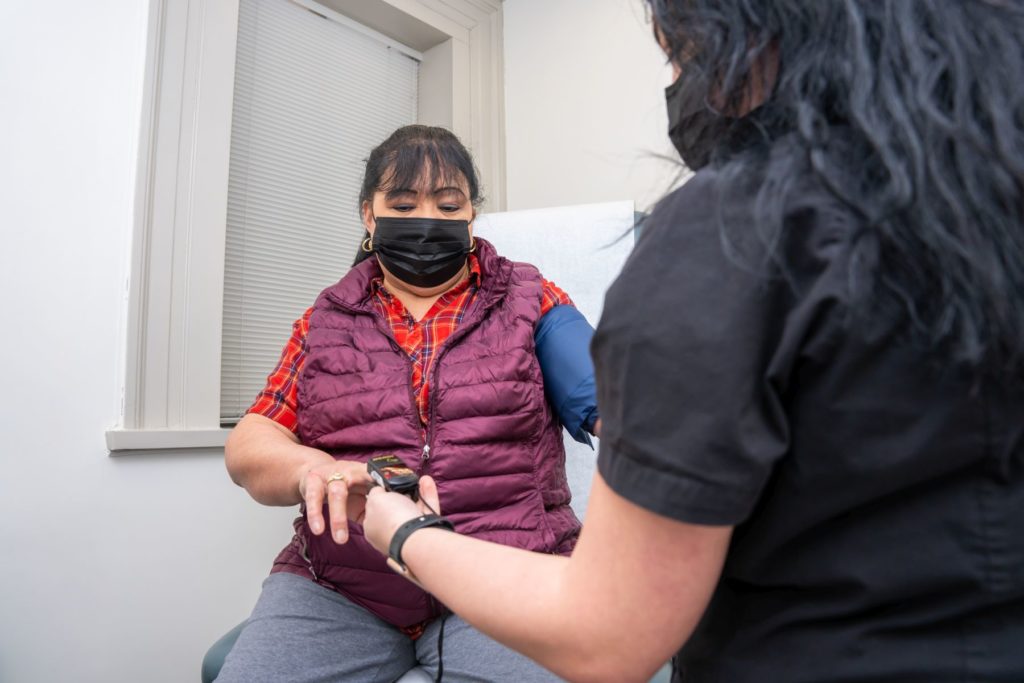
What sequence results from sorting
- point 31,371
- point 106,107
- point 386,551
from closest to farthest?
point 386,551 < point 31,371 < point 106,107

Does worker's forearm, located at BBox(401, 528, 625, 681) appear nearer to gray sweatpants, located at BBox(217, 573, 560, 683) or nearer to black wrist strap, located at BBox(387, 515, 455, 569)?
black wrist strap, located at BBox(387, 515, 455, 569)

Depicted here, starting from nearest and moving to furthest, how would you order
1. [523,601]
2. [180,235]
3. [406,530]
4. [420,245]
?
[523,601]
[406,530]
[420,245]
[180,235]

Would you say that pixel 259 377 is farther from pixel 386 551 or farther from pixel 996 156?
pixel 996 156

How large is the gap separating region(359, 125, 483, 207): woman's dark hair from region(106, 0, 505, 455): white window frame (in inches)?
23.0

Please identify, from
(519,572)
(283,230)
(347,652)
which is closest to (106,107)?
(283,230)

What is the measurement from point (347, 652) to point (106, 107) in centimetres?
143

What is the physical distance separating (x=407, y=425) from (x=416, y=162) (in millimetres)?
587

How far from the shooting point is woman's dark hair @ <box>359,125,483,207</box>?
1.46 metres

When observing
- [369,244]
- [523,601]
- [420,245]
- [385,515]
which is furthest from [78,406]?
[523,601]

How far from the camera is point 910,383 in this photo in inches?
16.1

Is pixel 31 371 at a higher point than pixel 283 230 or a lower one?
lower

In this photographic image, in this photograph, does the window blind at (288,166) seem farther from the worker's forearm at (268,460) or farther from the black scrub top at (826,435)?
the black scrub top at (826,435)

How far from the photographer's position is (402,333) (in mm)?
1396

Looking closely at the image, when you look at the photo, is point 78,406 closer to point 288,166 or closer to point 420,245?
point 420,245
